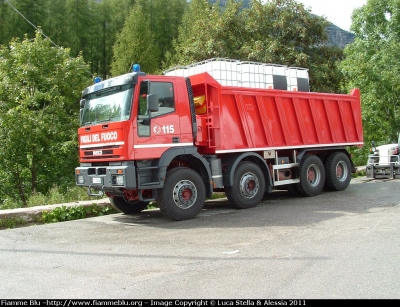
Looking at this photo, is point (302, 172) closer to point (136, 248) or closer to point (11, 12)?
point (136, 248)

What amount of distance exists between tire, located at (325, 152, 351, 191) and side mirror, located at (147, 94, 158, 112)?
245 inches

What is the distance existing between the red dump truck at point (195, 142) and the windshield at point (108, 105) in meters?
0.02

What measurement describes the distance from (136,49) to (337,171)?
2568 cm

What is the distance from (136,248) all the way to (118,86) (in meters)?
3.41

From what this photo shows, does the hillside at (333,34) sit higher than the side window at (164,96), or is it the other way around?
the hillside at (333,34)

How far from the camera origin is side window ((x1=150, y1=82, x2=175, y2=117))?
812cm

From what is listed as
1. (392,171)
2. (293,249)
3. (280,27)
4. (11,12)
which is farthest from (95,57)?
(293,249)

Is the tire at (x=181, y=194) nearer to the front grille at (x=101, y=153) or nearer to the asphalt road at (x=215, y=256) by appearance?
the asphalt road at (x=215, y=256)

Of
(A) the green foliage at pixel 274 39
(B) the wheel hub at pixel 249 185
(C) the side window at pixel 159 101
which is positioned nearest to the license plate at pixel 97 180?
(C) the side window at pixel 159 101

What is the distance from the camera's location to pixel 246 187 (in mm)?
9617

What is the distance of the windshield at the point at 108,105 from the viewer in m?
7.92

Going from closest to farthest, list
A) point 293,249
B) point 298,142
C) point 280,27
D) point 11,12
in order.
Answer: point 293,249, point 298,142, point 280,27, point 11,12

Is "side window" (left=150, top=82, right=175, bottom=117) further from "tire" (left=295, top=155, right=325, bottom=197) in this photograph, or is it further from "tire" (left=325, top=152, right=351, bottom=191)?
"tire" (left=325, top=152, right=351, bottom=191)

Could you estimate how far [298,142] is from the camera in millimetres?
11016
